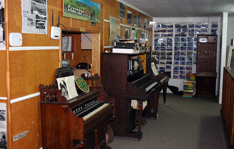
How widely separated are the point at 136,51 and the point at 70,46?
1.31m

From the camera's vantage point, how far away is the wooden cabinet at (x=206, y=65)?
870 cm

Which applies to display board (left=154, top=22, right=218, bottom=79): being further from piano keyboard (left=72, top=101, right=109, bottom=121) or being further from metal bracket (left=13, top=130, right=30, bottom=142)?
metal bracket (left=13, top=130, right=30, bottom=142)

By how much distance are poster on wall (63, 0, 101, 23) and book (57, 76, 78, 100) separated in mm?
890

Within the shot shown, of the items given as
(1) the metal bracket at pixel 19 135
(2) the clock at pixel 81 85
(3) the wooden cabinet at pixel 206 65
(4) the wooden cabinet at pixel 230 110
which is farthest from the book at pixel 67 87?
(3) the wooden cabinet at pixel 206 65

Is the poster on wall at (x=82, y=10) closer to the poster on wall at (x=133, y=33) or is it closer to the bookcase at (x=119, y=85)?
the bookcase at (x=119, y=85)

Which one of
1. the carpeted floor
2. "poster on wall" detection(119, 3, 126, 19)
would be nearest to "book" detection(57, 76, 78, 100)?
the carpeted floor

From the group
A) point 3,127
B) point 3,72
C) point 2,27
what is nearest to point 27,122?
point 3,127

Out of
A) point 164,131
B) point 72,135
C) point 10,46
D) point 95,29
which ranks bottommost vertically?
point 164,131

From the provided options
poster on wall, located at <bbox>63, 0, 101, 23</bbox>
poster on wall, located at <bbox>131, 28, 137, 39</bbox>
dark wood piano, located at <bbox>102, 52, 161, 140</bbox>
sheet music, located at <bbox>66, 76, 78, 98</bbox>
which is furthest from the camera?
poster on wall, located at <bbox>131, 28, 137, 39</bbox>

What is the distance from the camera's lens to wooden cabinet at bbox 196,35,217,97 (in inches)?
342

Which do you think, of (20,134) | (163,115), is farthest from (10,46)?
(163,115)

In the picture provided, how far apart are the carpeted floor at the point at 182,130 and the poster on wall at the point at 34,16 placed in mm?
2442

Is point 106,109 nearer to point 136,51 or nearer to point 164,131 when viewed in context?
point 136,51

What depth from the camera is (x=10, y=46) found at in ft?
8.69
